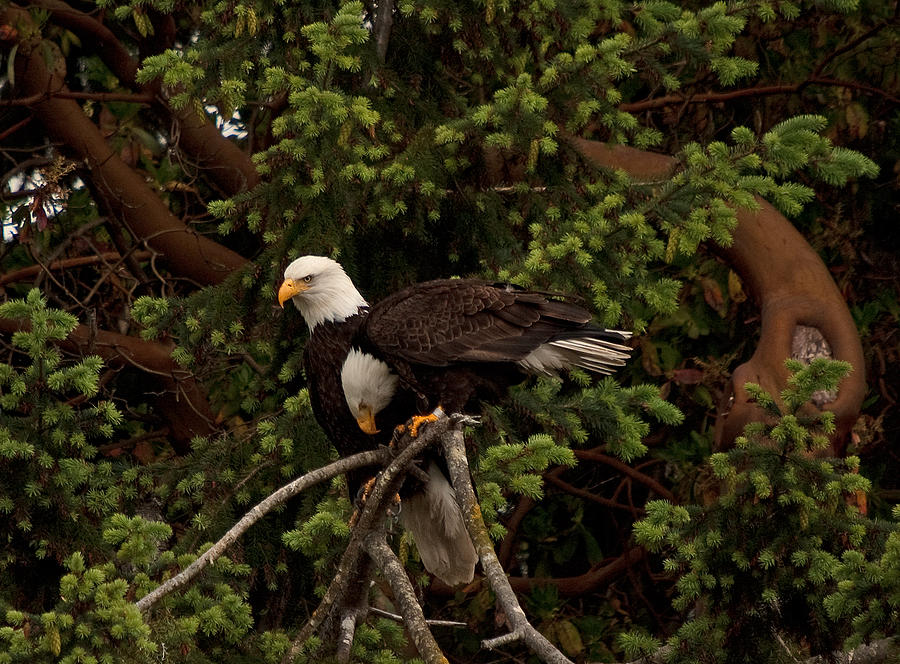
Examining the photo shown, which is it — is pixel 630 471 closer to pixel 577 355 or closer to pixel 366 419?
pixel 577 355

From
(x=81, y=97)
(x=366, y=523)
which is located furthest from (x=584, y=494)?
(x=366, y=523)

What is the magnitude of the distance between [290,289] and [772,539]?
1523 millimetres

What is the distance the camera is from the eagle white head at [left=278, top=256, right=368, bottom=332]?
157 inches

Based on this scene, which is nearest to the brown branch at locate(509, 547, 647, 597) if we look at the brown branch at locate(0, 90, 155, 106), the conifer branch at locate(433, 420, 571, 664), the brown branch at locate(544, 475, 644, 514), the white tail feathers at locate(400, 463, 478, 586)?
the brown branch at locate(544, 475, 644, 514)

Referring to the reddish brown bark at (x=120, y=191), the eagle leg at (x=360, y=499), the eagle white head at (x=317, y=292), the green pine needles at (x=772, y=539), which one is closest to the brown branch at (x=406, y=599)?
the eagle leg at (x=360, y=499)

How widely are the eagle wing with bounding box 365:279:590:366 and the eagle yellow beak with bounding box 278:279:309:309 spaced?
0.88 ft

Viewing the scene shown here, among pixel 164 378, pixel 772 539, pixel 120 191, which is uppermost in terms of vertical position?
pixel 120 191

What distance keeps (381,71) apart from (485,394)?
4.69 feet

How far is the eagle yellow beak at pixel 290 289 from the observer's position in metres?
3.96

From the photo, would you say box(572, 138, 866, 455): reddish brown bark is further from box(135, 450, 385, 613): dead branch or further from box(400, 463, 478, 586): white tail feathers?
box(135, 450, 385, 613): dead branch

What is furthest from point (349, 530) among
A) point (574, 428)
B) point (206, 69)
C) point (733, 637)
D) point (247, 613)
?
point (206, 69)

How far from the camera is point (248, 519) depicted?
2.96m

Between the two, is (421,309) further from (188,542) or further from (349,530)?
(188,542)

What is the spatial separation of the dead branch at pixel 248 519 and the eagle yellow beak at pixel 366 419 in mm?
293
